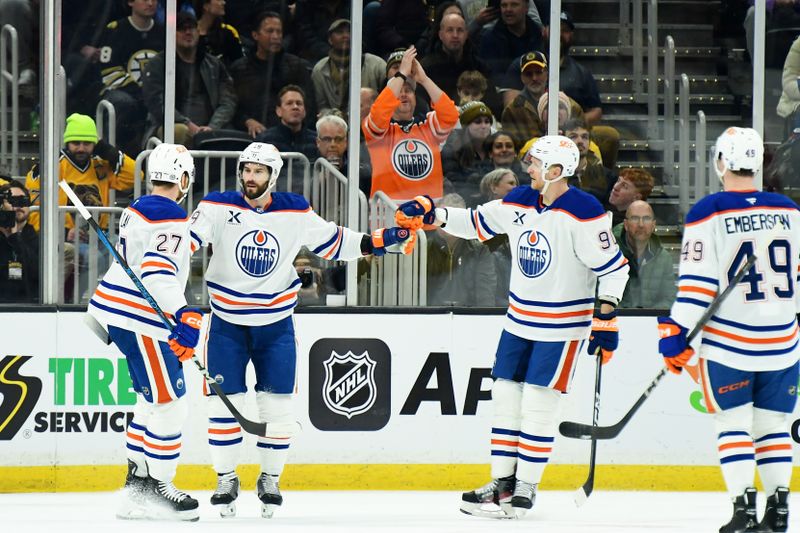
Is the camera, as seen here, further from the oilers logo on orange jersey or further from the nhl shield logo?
the oilers logo on orange jersey

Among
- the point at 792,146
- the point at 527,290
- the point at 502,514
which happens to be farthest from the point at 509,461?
the point at 792,146

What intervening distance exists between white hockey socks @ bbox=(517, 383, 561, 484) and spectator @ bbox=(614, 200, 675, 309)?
1275mm

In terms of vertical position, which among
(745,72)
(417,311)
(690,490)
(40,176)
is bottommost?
(690,490)

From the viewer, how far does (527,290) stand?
5230mm

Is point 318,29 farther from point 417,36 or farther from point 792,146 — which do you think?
point 792,146

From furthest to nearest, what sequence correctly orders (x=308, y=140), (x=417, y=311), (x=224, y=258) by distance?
1. (x=308, y=140)
2. (x=417, y=311)
3. (x=224, y=258)

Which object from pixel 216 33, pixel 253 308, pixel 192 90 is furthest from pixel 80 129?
pixel 253 308

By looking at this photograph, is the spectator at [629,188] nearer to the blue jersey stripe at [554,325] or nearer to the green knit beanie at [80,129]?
the blue jersey stripe at [554,325]

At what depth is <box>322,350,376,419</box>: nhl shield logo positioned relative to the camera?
6.06 m

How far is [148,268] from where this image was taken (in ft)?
15.9

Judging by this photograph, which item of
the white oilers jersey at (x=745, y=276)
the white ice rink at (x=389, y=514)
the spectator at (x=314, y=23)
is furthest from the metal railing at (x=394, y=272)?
the white oilers jersey at (x=745, y=276)

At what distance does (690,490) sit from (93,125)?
307 centimetres

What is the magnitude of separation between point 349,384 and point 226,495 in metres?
1.04

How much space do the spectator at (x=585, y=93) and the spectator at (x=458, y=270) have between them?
28.4 inches
